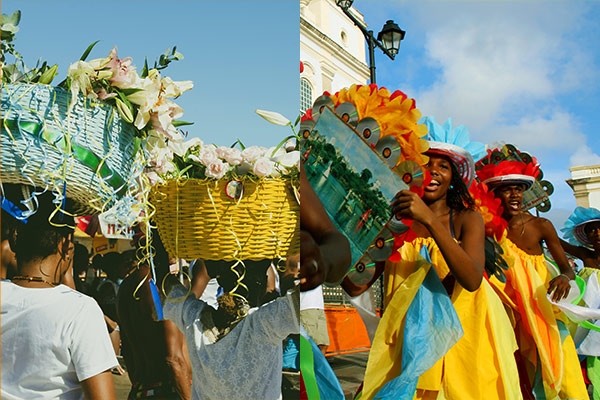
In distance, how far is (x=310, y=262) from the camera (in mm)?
1967

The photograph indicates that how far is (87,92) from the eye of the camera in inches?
74.2

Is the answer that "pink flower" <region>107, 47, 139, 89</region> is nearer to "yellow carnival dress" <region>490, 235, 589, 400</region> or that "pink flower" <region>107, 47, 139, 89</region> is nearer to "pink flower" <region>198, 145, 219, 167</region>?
"pink flower" <region>198, 145, 219, 167</region>

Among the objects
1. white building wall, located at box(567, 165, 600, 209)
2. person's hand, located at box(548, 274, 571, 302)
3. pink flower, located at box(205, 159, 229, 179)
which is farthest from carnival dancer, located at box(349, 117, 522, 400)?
white building wall, located at box(567, 165, 600, 209)

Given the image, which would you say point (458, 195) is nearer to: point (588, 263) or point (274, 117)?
point (274, 117)

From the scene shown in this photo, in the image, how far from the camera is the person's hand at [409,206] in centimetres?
239

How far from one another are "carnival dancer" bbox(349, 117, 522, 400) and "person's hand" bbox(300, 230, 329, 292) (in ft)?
1.74

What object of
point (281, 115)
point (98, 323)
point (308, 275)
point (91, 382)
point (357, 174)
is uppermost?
point (281, 115)

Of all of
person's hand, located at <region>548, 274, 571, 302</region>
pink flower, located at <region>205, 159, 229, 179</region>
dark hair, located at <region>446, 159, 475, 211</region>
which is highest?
dark hair, located at <region>446, 159, 475, 211</region>

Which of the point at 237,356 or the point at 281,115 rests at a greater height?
the point at 281,115

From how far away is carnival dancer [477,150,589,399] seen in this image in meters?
3.47

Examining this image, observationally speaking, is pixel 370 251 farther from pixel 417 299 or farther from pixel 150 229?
pixel 150 229

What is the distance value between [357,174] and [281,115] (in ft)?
1.16

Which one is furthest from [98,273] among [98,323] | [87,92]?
[87,92]

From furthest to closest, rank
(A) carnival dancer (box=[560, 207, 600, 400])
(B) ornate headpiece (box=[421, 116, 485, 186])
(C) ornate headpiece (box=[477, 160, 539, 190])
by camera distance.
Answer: (A) carnival dancer (box=[560, 207, 600, 400])
(C) ornate headpiece (box=[477, 160, 539, 190])
(B) ornate headpiece (box=[421, 116, 485, 186])
